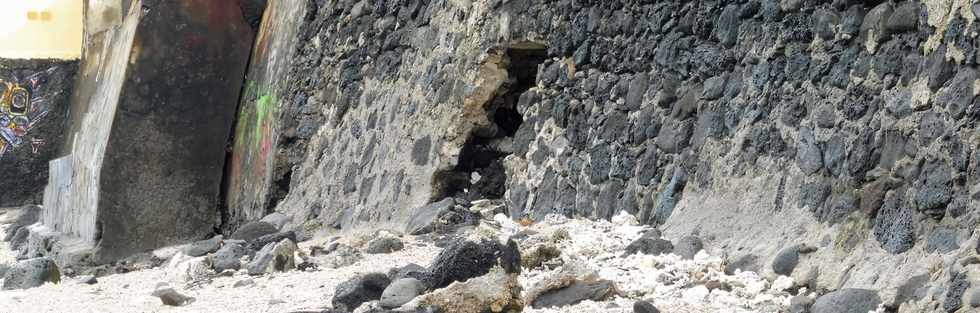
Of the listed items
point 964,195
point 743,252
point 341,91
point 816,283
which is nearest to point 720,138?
point 743,252

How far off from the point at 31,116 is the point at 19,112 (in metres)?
0.18

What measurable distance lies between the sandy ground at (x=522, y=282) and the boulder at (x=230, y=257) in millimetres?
185

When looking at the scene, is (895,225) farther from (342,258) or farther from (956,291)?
(342,258)

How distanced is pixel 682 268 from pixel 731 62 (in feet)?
2.94

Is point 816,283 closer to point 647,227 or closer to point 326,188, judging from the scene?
point 647,227

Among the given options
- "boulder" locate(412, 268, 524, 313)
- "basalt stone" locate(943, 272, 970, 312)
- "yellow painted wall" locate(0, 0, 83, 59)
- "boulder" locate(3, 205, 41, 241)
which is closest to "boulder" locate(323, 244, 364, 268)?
"boulder" locate(412, 268, 524, 313)

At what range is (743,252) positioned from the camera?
14.5 ft

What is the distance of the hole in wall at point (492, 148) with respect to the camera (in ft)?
22.7

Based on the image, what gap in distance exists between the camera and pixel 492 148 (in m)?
7.06

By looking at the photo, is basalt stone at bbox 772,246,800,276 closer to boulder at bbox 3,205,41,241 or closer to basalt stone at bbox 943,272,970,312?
basalt stone at bbox 943,272,970,312

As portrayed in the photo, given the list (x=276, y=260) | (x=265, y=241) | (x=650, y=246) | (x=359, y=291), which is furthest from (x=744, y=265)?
(x=265, y=241)

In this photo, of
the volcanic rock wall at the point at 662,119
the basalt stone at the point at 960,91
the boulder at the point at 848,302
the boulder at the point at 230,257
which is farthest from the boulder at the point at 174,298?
the basalt stone at the point at 960,91

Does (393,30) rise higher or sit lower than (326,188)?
higher

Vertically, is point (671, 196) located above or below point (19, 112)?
below
